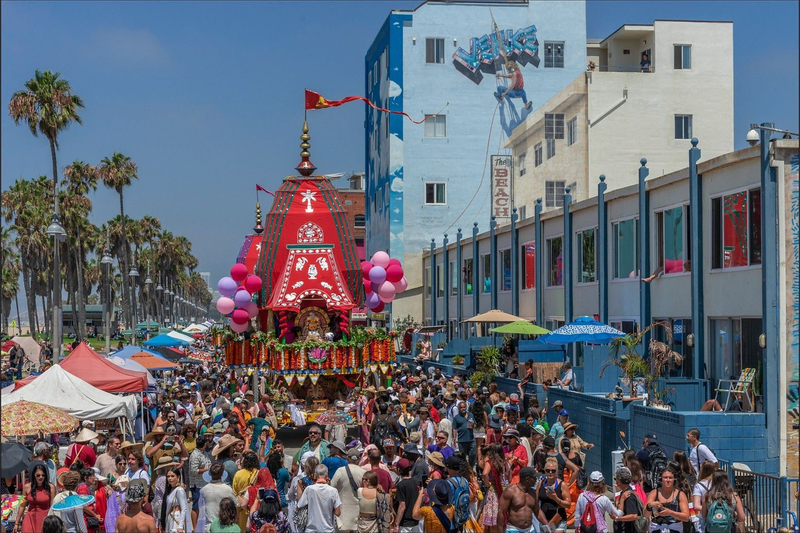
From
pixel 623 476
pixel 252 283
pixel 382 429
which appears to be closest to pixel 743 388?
pixel 382 429

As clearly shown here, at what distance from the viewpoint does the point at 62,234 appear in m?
25.9

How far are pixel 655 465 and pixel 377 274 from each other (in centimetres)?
1516

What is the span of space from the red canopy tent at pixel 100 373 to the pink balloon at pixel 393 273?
8497mm

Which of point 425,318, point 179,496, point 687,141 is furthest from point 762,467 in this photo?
point 425,318

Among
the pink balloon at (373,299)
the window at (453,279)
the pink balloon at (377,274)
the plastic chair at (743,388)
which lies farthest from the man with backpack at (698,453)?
the window at (453,279)

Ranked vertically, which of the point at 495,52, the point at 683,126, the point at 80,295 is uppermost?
the point at 495,52

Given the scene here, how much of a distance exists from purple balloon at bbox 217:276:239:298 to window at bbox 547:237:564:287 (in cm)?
1072

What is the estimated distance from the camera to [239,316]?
90.5ft

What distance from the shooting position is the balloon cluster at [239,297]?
27.5 meters

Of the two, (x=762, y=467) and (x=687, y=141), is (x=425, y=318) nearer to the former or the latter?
(x=687, y=141)

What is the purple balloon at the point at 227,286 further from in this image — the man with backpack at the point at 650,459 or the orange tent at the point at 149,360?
the man with backpack at the point at 650,459

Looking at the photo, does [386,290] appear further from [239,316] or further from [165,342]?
[165,342]

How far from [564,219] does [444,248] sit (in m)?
17.6

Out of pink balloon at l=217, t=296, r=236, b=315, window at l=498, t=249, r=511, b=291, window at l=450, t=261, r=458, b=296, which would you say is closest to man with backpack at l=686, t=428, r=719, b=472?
pink balloon at l=217, t=296, r=236, b=315
